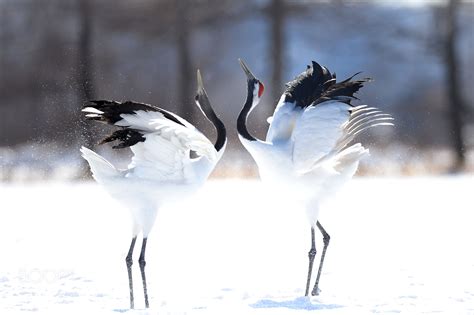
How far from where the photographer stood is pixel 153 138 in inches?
188

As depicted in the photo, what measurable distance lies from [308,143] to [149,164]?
108 cm

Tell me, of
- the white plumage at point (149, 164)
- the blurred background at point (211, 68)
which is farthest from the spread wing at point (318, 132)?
the blurred background at point (211, 68)

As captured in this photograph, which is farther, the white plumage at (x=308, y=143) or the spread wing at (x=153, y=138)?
the white plumage at (x=308, y=143)

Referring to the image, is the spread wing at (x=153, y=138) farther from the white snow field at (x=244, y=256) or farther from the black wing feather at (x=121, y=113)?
the white snow field at (x=244, y=256)

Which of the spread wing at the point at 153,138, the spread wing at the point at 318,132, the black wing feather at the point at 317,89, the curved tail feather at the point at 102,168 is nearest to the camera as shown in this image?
the spread wing at the point at 153,138

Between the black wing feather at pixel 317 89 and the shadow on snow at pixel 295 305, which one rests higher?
the black wing feather at pixel 317 89

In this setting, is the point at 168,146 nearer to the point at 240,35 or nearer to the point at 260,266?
the point at 260,266

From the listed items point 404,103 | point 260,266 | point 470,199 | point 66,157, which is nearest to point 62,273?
point 260,266

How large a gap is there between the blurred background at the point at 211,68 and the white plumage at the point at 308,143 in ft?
23.4

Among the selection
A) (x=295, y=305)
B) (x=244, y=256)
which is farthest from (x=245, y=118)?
(x=244, y=256)

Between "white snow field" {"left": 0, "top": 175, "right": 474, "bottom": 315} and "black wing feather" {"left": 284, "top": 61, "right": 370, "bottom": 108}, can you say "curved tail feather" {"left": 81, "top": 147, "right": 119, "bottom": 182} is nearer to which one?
"white snow field" {"left": 0, "top": 175, "right": 474, "bottom": 315}

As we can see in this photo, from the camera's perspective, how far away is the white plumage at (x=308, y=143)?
514 centimetres

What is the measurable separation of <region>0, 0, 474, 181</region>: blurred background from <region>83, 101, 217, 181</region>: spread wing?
7.65 metres

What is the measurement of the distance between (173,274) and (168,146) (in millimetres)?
→ 1645
